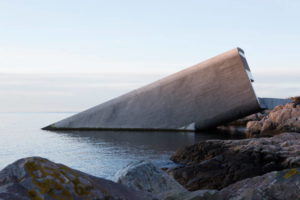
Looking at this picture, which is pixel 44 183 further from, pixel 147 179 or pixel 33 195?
pixel 147 179

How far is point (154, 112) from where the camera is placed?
3002 centimetres

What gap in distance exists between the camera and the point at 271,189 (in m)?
3.23

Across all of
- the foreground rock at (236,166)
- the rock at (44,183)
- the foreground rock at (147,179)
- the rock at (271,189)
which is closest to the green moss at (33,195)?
the rock at (44,183)

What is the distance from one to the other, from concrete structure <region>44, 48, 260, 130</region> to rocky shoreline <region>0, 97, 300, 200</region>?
55.8 feet

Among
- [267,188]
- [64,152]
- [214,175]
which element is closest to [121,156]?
[64,152]

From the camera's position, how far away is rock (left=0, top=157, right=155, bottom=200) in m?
2.66

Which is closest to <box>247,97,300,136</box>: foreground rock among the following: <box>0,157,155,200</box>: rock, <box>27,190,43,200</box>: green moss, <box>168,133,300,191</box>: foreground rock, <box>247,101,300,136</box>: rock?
<box>247,101,300,136</box>: rock

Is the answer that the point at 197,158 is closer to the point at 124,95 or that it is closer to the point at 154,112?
the point at 154,112

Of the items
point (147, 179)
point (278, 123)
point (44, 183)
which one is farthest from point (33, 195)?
point (278, 123)

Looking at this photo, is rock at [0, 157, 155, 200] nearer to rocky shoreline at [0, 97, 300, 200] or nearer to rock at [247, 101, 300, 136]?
rocky shoreline at [0, 97, 300, 200]

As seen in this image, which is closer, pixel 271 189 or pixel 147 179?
pixel 271 189

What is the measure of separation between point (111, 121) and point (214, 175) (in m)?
22.6

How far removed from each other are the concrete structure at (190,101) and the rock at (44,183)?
25818 millimetres

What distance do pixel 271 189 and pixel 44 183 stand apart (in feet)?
5.93
